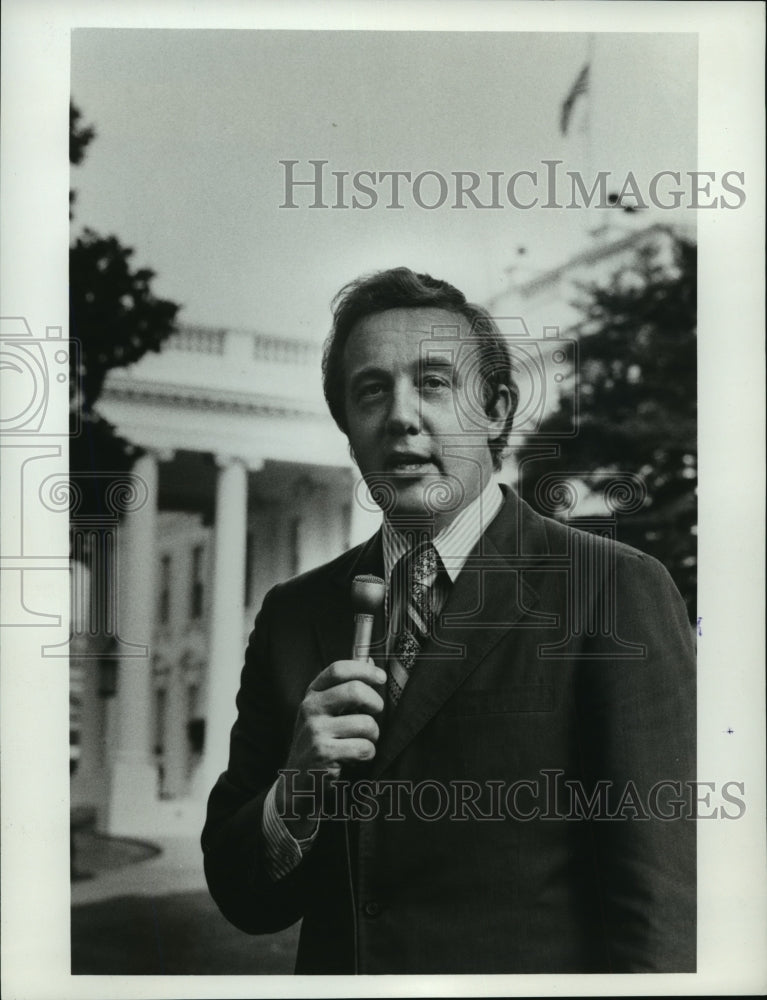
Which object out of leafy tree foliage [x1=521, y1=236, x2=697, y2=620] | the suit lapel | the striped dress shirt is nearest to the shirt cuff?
the striped dress shirt

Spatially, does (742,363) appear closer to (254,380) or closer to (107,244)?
(254,380)

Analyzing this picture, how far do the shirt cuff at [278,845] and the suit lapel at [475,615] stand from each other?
1.09ft

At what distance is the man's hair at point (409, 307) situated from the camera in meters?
3.51

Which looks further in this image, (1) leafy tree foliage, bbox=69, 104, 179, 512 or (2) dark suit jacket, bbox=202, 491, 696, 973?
(1) leafy tree foliage, bbox=69, 104, 179, 512

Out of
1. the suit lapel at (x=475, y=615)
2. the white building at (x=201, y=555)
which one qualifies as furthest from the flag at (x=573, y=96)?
the suit lapel at (x=475, y=615)

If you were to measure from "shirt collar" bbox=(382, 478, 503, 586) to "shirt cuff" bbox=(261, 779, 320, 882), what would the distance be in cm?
89

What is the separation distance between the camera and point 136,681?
138 inches

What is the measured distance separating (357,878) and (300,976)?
424 millimetres

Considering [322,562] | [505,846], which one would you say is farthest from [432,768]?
[322,562]

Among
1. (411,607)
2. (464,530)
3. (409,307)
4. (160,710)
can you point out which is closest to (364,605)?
(411,607)

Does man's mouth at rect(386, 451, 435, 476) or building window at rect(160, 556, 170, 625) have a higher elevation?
man's mouth at rect(386, 451, 435, 476)

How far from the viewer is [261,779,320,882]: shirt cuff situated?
3461mm

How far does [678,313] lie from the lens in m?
3.60

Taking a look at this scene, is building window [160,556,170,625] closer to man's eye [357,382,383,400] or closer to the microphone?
the microphone
